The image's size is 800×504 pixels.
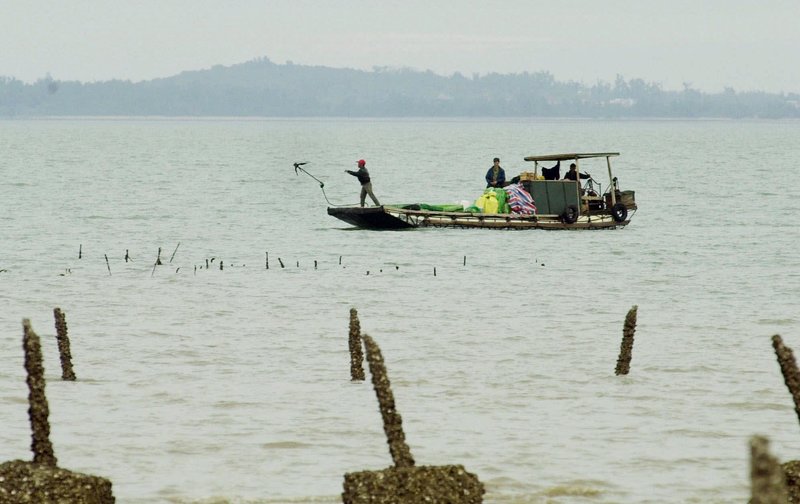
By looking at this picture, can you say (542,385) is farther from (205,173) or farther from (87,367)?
(205,173)

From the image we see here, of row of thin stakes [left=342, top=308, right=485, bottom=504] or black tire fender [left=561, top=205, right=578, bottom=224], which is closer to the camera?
row of thin stakes [left=342, top=308, right=485, bottom=504]

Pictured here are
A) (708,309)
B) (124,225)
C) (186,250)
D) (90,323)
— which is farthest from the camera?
(124,225)

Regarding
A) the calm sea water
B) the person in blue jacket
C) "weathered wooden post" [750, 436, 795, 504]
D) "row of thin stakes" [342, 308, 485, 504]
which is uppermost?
the person in blue jacket

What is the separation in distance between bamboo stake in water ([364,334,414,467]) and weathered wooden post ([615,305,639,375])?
888 centimetres

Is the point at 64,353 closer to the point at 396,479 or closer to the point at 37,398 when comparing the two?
the point at 37,398

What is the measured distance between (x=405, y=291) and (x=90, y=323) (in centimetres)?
868

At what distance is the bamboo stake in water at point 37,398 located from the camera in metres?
11.1

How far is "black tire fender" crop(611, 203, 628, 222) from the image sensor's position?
1882 inches

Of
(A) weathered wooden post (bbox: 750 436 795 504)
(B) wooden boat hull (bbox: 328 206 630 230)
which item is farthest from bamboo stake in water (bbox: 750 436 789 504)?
(B) wooden boat hull (bbox: 328 206 630 230)

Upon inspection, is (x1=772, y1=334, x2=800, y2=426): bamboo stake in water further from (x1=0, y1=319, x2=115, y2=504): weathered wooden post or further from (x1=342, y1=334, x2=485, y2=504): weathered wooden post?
(x1=0, y1=319, x2=115, y2=504): weathered wooden post

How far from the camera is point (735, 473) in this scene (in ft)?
48.5

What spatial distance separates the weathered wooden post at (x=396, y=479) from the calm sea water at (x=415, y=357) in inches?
99.3

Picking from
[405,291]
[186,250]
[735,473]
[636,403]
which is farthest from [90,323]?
[186,250]

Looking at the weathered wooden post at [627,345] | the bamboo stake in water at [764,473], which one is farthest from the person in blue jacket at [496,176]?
the bamboo stake in water at [764,473]
